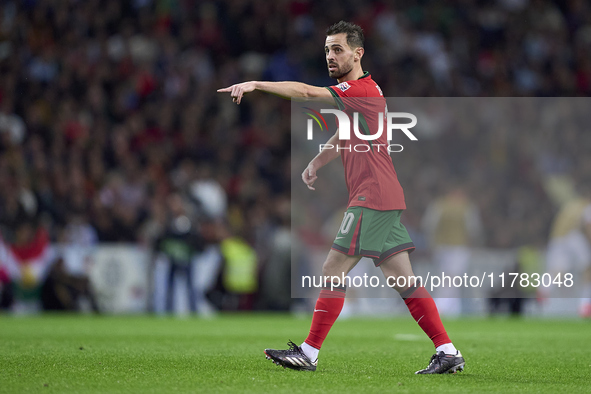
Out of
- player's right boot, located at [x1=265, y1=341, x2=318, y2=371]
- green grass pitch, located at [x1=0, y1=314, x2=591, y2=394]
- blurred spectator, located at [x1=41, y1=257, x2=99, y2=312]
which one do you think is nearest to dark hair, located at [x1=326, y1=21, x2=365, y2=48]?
player's right boot, located at [x1=265, y1=341, x2=318, y2=371]

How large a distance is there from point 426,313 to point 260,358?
4.96 ft

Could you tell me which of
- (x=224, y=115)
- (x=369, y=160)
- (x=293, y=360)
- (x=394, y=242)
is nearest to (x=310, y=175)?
(x=369, y=160)

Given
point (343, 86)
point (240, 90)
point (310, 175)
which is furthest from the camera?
point (310, 175)

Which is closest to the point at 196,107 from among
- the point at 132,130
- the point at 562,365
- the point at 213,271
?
the point at 132,130

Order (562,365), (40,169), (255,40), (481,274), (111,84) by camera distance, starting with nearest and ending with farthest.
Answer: (562,365), (481,274), (40,169), (111,84), (255,40)

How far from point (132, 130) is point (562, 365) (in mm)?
11768

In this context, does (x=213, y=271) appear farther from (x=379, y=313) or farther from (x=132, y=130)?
(x=132, y=130)

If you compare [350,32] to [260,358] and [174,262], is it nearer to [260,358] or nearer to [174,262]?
[260,358]

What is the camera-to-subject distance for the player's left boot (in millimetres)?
5469

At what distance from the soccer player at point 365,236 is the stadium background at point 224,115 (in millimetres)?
6598

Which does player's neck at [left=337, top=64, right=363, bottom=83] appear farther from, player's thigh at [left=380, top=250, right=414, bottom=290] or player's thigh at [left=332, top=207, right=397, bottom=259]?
player's thigh at [left=380, top=250, right=414, bottom=290]

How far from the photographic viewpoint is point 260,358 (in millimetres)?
6434

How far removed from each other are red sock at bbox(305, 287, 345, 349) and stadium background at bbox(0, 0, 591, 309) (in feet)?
22.2

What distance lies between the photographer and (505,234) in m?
14.0
